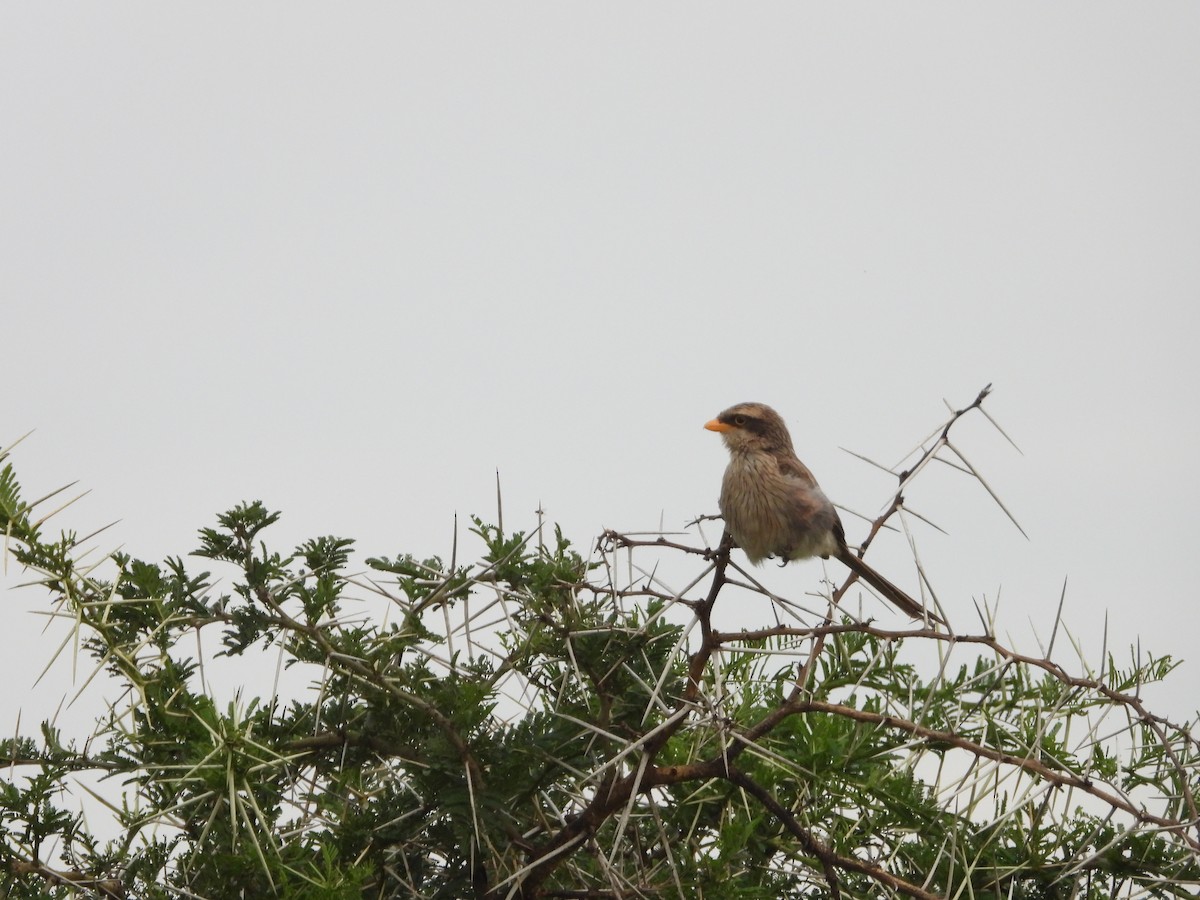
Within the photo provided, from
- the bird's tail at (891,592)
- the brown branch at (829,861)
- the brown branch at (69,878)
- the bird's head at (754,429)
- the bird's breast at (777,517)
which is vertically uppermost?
the bird's head at (754,429)

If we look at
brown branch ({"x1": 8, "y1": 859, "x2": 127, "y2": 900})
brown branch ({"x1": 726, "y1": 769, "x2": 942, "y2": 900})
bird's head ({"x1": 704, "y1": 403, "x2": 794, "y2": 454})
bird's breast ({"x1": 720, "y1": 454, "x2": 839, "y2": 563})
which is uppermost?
bird's head ({"x1": 704, "y1": 403, "x2": 794, "y2": 454})

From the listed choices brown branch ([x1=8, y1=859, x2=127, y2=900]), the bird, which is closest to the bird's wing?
the bird

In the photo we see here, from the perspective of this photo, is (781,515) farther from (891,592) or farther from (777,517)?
(891,592)

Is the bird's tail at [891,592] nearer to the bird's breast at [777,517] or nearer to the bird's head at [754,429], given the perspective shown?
Answer: the bird's breast at [777,517]

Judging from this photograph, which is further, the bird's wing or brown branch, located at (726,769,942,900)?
the bird's wing

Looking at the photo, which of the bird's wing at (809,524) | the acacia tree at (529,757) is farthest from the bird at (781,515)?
the acacia tree at (529,757)

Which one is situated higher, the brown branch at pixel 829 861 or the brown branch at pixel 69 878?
the brown branch at pixel 829 861

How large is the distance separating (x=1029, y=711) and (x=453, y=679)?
1241mm

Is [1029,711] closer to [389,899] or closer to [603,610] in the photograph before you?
[603,610]

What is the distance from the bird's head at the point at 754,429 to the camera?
4.25 meters

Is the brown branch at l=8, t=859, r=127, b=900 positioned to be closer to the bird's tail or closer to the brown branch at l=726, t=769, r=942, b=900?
the brown branch at l=726, t=769, r=942, b=900

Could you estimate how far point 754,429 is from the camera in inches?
169

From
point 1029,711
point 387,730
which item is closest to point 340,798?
point 387,730

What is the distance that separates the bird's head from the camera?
167 inches
